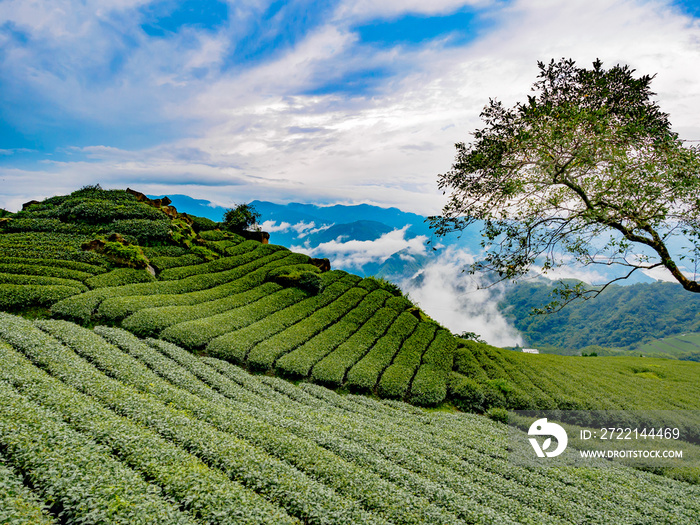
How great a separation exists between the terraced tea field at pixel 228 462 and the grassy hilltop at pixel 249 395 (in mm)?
46

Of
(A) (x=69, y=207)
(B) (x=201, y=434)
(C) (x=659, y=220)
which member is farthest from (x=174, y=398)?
(A) (x=69, y=207)

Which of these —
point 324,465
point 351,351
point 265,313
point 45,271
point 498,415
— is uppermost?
point 265,313

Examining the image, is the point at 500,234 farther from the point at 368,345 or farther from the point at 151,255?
the point at 151,255

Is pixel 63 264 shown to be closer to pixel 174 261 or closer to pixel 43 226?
pixel 174 261

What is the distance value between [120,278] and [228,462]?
1750cm

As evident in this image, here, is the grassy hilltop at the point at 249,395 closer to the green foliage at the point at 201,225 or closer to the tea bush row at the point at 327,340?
the tea bush row at the point at 327,340

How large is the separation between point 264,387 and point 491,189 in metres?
11.8

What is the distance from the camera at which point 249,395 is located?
1235 cm

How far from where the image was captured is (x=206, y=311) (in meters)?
→ 19.5

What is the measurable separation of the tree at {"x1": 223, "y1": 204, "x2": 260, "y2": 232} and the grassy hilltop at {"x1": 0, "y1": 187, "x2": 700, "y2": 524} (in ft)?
26.5

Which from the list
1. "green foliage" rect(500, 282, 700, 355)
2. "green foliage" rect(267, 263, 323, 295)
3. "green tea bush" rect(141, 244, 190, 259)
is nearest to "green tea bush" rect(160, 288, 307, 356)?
"green foliage" rect(267, 263, 323, 295)

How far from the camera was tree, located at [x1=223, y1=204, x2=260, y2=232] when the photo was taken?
3669 cm

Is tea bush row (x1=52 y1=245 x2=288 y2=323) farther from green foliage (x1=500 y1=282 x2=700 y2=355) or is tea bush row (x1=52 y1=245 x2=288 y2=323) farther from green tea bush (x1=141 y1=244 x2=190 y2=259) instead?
green foliage (x1=500 y1=282 x2=700 y2=355)

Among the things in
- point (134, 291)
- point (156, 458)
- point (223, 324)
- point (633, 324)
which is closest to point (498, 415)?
point (223, 324)
